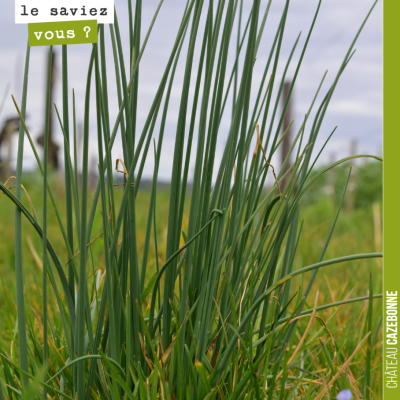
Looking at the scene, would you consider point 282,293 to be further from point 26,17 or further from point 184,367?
point 26,17

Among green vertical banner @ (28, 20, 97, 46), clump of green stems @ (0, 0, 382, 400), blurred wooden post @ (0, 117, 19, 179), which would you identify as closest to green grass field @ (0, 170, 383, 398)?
clump of green stems @ (0, 0, 382, 400)

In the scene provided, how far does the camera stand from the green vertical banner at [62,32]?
0.53m

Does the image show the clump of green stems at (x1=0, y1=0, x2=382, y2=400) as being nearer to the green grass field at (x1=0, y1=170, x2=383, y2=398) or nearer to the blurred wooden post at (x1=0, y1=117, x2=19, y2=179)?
the green grass field at (x1=0, y1=170, x2=383, y2=398)

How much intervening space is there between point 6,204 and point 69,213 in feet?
10.7

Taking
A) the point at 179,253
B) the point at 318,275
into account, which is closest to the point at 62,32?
the point at 179,253

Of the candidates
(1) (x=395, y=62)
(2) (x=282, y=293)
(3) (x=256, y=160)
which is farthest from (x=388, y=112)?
(2) (x=282, y=293)

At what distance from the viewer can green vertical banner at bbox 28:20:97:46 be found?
534 mm

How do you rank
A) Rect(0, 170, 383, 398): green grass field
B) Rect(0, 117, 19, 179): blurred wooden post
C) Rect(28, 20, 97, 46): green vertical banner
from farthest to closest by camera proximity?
Rect(0, 117, 19, 179): blurred wooden post < Rect(0, 170, 383, 398): green grass field < Rect(28, 20, 97, 46): green vertical banner

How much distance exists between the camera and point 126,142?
0.60m

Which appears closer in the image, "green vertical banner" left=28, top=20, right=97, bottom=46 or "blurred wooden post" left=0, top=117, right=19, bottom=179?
"green vertical banner" left=28, top=20, right=97, bottom=46

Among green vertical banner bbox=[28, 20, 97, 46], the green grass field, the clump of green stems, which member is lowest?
the green grass field

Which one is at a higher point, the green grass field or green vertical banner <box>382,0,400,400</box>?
green vertical banner <box>382,0,400,400</box>

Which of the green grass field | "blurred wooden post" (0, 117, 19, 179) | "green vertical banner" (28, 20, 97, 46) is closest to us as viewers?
"green vertical banner" (28, 20, 97, 46)

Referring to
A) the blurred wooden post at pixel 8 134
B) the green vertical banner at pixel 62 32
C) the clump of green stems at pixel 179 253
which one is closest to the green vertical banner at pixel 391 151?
the clump of green stems at pixel 179 253
